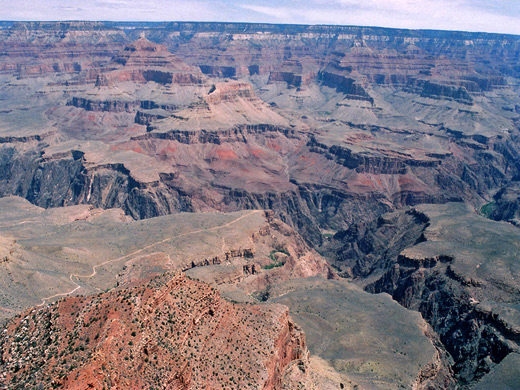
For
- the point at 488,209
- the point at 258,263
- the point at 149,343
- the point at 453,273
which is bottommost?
the point at 488,209

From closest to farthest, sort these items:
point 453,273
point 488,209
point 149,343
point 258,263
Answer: point 149,343 < point 453,273 < point 258,263 < point 488,209

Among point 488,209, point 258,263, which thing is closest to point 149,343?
point 258,263

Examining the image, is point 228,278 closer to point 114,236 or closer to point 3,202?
point 114,236

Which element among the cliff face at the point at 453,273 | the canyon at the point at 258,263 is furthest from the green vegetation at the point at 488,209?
the cliff face at the point at 453,273

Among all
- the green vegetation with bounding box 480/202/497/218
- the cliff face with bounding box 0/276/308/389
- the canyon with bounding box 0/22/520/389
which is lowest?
the green vegetation with bounding box 480/202/497/218

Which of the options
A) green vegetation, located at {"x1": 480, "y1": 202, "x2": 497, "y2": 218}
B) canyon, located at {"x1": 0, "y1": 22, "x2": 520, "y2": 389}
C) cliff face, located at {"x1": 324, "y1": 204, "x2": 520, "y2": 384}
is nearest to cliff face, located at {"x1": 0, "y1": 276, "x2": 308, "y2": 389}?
canyon, located at {"x1": 0, "y1": 22, "x2": 520, "y2": 389}

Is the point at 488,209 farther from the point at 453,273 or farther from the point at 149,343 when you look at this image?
the point at 149,343

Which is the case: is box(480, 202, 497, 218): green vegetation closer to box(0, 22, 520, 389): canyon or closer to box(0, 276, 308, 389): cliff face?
box(0, 22, 520, 389): canyon

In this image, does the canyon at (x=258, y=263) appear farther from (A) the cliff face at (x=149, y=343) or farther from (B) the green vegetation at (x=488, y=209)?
(B) the green vegetation at (x=488, y=209)
